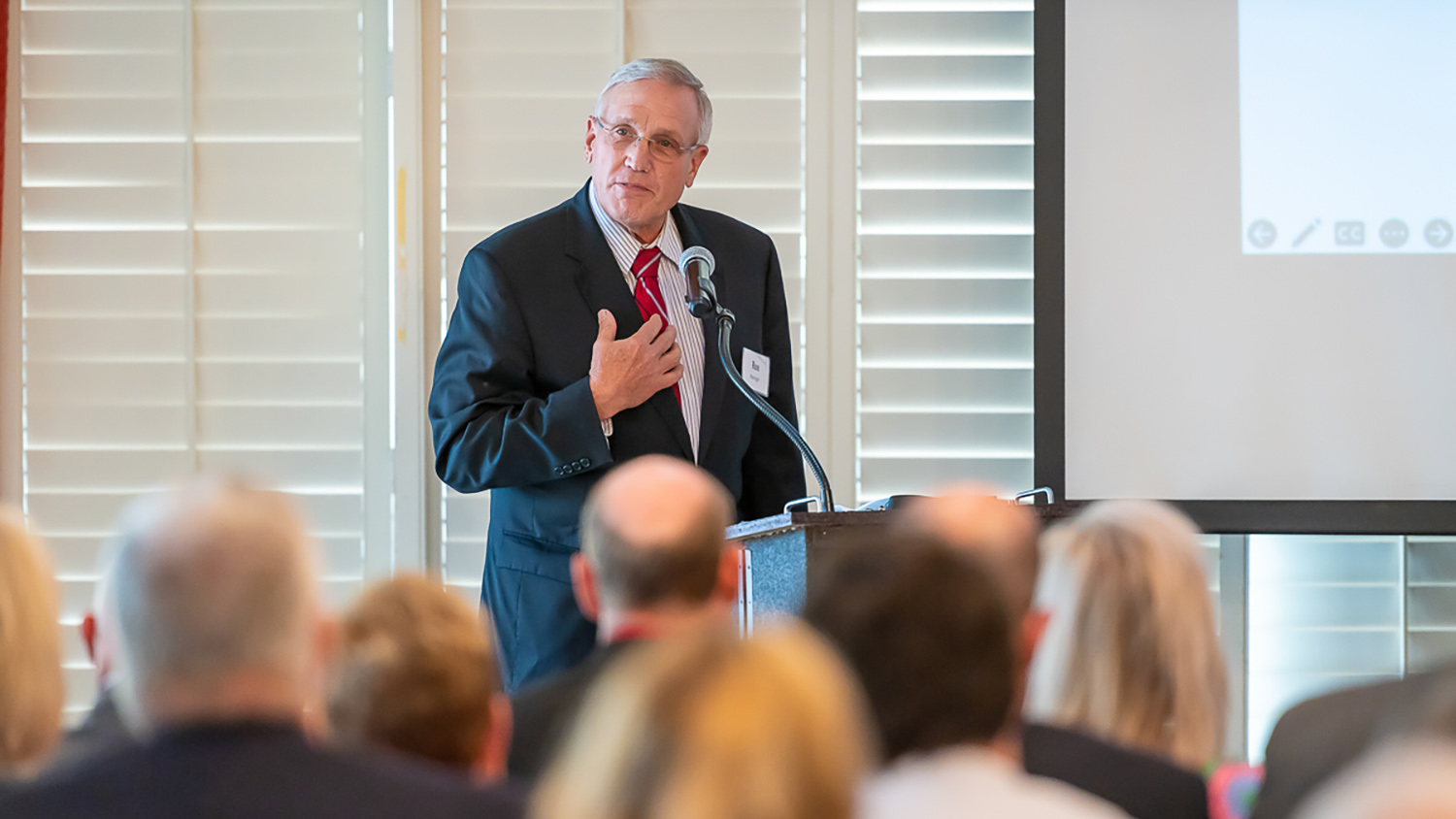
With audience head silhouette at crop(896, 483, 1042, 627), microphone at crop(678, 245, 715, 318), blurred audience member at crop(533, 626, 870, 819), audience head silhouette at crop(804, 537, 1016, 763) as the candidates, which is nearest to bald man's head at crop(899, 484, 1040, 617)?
audience head silhouette at crop(896, 483, 1042, 627)

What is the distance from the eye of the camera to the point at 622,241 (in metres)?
3.02

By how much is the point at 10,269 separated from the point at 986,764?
330 cm

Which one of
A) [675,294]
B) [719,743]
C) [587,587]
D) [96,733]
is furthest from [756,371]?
[719,743]

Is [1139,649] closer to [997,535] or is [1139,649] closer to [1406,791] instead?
[997,535]

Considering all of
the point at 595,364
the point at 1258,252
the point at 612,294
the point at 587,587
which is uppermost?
the point at 1258,252

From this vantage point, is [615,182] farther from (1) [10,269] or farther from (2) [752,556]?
(1) [10,269]

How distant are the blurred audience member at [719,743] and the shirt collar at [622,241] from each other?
2357mm

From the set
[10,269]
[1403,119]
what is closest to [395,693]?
[10,269]

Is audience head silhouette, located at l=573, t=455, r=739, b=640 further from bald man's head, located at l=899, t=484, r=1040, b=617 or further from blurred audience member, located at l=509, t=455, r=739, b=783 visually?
bald man's head, located at l=899, t=484, r=1040, b=617

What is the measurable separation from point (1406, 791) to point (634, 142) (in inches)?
101

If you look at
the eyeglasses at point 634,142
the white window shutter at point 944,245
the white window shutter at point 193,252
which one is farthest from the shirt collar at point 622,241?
the white window shutter at point 193,252

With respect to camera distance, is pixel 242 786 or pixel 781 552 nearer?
pixel 242 786

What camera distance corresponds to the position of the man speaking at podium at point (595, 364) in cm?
275

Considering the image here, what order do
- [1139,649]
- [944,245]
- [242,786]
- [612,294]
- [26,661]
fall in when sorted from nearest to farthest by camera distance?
[242,786] < [26,661] < [1139,649] < [612,294] < [944,245]
